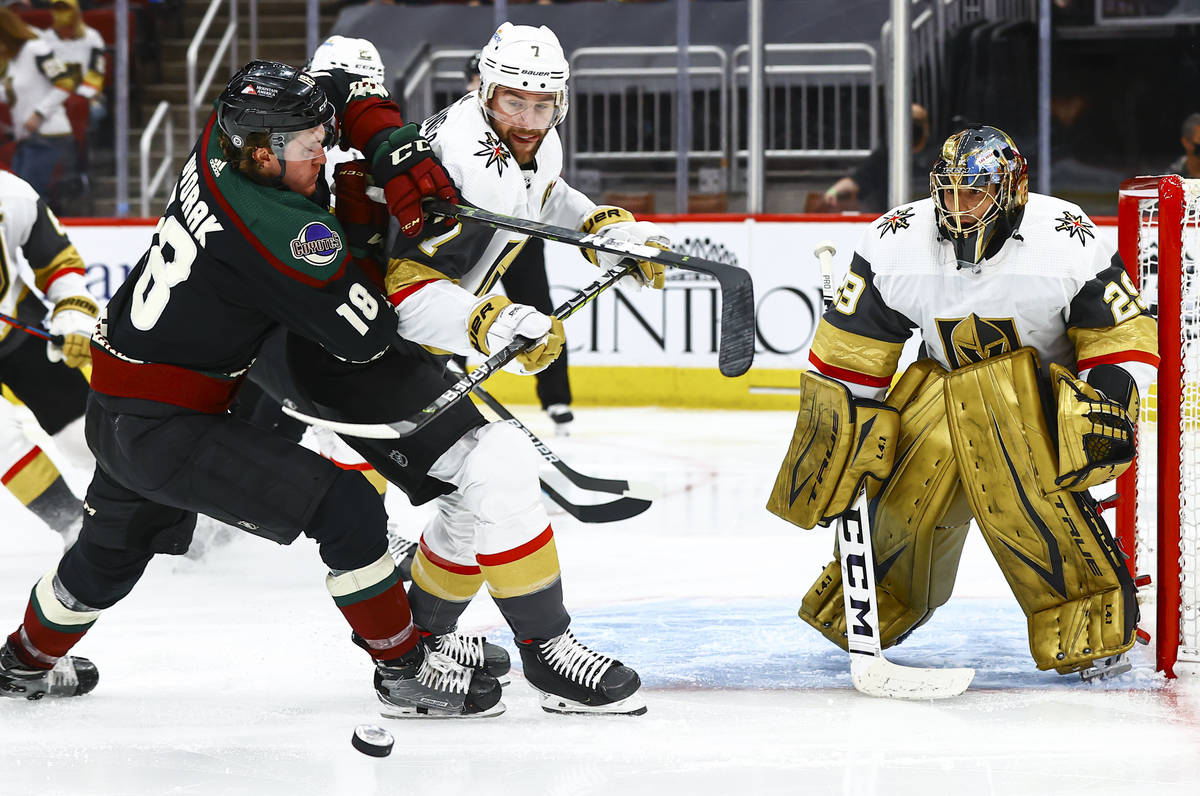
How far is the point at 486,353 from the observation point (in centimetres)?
220

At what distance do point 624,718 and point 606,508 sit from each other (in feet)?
1.98

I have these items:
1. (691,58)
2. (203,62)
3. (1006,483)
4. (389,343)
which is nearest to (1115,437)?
(1006,483)

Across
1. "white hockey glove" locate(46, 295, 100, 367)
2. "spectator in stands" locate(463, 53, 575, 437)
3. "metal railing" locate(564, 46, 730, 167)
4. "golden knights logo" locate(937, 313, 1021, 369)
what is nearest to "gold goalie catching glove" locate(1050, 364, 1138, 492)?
"golden knights logo" locate(937, 313, 1021, 369)

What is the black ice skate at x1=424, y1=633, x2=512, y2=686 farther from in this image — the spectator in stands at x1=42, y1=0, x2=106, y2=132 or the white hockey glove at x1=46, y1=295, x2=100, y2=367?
the spectator in stands at x1=42, y1=0, x2=106, y2=132

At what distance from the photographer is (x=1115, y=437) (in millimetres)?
2307

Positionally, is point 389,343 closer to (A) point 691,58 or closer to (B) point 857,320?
(B) point 857,320

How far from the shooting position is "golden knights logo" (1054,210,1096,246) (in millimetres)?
2412

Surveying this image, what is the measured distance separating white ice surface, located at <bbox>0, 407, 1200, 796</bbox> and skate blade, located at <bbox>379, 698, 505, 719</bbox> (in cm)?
1

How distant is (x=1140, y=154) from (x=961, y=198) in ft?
14.9

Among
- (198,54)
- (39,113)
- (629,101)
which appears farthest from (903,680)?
(198,54)

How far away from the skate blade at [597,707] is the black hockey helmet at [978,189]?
2.78 ft

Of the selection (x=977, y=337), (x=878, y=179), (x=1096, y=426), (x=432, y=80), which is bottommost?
(x=1096, y=426)

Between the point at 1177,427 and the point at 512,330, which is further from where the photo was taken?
the point at 1177,427

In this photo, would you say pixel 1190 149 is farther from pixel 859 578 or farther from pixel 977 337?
pixel 859 578
